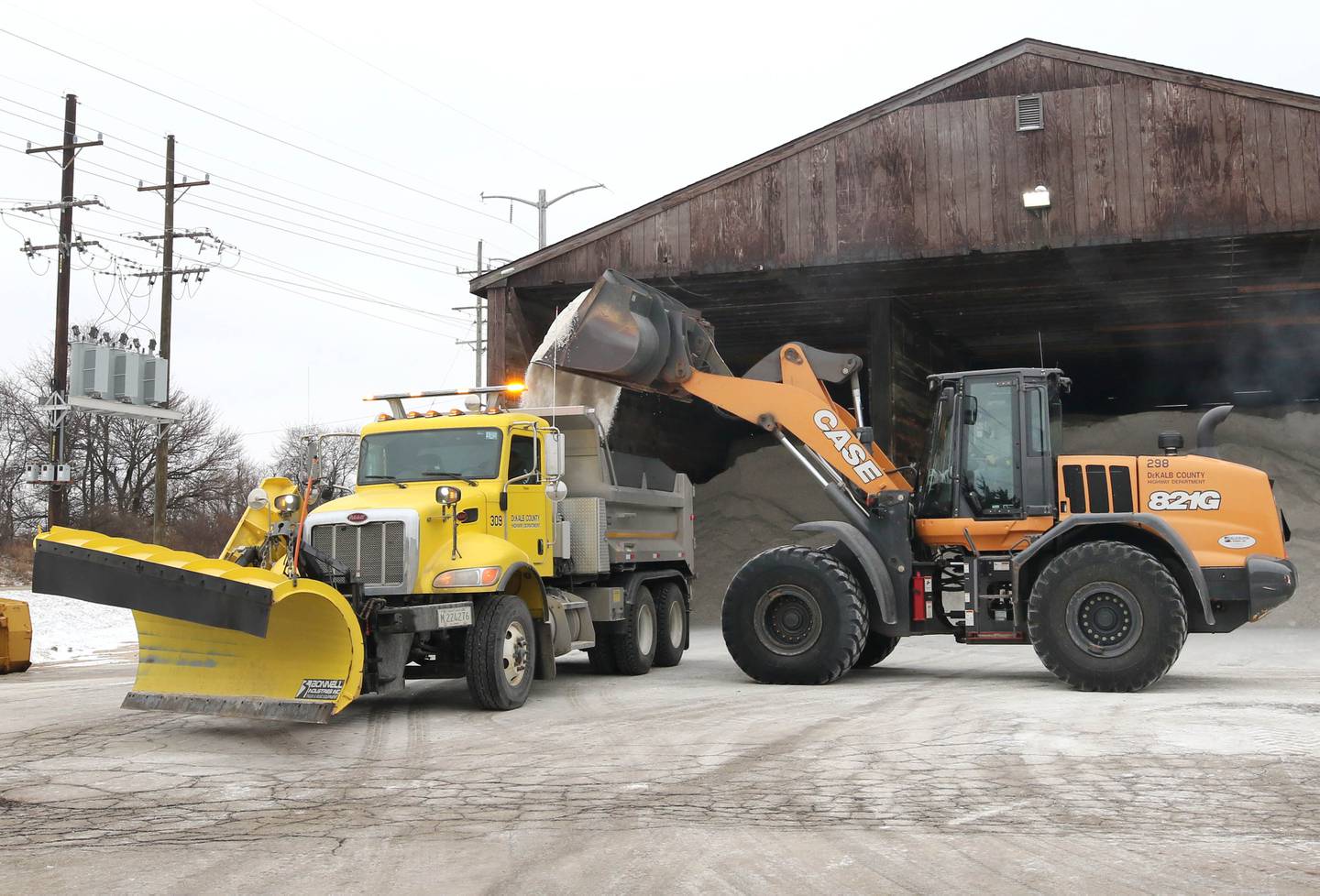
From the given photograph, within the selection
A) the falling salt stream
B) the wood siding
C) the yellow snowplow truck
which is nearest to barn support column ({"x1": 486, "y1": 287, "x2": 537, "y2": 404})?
the wood siding

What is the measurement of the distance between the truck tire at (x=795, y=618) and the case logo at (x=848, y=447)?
949 mm

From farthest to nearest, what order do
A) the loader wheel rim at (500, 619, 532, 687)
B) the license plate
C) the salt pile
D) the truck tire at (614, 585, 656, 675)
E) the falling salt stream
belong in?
1. the salt pile
2. the truck tire at (614, 585, 656, 675)
3. the falling salt stream
4. the loader wheel rim at (500, 619, 532, 687)
5. the license plate

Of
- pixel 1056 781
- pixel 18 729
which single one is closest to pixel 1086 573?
pixel 1056 781

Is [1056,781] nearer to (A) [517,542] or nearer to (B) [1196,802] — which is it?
(B) [1196,802]

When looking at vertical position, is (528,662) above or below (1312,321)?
below

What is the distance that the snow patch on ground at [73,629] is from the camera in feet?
62.6

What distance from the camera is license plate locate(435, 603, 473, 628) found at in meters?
9.80

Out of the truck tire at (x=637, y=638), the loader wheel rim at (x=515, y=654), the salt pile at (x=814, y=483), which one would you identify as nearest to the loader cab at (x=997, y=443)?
the truck tire at (x=637, y=638)

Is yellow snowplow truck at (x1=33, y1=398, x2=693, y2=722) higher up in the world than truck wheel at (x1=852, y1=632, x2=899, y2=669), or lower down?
higher up

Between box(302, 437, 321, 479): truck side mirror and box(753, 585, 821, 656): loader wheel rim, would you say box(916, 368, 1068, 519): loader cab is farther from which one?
box(302, 437, 321, 479): truck side mirror

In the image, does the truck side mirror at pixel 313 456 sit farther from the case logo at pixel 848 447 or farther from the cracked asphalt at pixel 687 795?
the case logo at pixel 848 447

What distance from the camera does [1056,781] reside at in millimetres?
6969

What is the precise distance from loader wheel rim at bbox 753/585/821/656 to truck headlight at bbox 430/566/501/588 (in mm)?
3163

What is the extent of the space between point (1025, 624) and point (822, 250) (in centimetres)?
907
